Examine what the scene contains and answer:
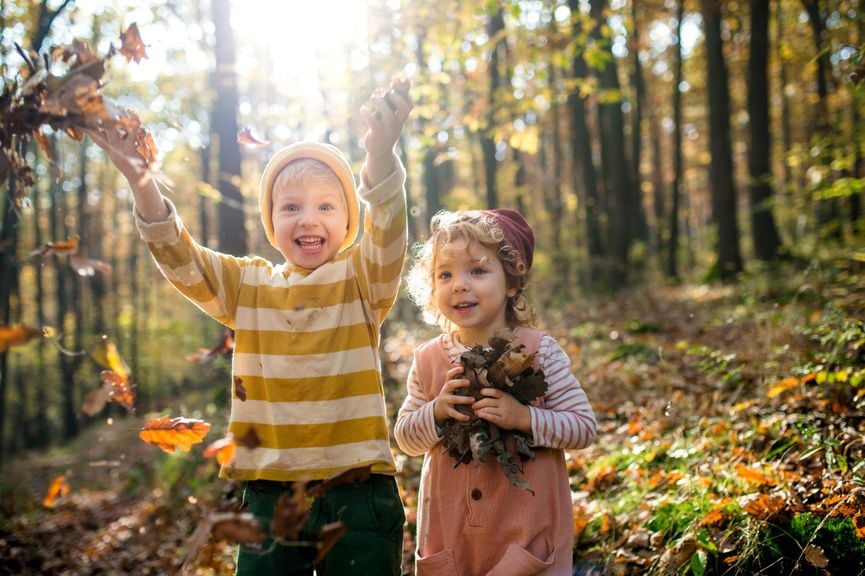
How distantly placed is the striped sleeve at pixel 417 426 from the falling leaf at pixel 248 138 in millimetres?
1173

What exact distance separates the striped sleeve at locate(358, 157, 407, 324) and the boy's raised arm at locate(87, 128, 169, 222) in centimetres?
73

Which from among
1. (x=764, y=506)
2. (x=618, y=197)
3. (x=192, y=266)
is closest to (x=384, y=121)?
(x=192, y=266)

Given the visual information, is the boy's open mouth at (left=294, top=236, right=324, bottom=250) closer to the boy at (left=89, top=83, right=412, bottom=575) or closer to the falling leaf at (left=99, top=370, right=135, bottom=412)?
the boy at (left=89, top=83, right=412, bottom=575)

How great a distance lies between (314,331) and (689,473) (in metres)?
2.29

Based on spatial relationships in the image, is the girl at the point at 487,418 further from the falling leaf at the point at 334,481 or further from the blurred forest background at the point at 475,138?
the blurred forest background at the point at 475,138

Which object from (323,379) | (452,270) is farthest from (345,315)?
(452,270)

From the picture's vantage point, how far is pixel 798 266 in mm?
10586

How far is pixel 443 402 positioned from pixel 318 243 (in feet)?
2.69

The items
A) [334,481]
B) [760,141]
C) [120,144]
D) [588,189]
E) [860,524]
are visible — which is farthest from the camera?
[588,189]

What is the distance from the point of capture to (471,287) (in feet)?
8.00

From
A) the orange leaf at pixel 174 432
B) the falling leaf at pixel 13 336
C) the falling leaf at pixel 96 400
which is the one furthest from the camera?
the orange leaf at pixel 174 432

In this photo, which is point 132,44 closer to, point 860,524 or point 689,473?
point 689,473

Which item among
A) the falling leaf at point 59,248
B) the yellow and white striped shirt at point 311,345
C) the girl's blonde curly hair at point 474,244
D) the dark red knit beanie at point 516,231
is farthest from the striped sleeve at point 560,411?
the falling leaf at point 59,248

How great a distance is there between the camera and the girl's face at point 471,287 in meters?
2.45
